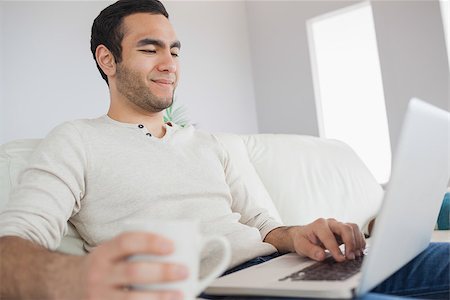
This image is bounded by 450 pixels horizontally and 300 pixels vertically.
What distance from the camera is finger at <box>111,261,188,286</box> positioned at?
1.71ft

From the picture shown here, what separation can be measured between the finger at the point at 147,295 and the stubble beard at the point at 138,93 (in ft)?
3.06

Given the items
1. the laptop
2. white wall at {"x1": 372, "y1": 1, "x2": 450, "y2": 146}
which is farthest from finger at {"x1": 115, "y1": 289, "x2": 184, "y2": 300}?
white wall at {"x1": 372, "y1": 1, "x2": 450, "y2": 146}

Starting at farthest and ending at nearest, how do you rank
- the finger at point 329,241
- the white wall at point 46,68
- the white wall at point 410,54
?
the white wall at point 410,54, the white wall at point 46,68, the finger at point 329,241

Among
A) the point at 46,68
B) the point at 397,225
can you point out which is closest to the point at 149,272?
the point at 397,225

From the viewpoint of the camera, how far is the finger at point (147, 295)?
20.8 inches

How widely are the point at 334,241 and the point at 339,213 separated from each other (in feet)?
3.33

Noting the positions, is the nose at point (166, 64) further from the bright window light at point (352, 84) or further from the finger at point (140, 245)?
the bright window light at point (352, 84)

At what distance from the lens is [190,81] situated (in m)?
4.21

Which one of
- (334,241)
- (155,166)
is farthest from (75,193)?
(334,241)

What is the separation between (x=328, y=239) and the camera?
3.27 feet

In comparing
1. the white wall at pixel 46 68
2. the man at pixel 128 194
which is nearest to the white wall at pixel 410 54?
the white wall at pixel 46 68

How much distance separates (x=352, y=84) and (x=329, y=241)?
3.55m

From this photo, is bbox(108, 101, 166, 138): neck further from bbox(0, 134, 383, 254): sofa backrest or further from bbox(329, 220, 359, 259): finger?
bbox(329, 220, 359, 259): finger

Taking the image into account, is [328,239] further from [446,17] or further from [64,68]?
[446,17]
